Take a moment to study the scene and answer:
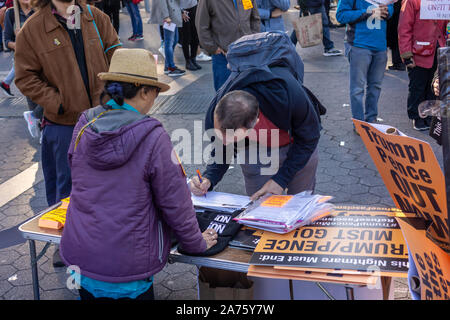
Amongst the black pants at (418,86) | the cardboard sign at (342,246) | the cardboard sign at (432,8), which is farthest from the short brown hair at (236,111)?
the black pants at (418,86)

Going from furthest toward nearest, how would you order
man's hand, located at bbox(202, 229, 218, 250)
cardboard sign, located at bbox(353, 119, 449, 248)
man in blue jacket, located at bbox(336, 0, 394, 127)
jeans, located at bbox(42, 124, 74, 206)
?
man in blue jacket, located at bbox(336, 0, 394, 127), jeans, located at bbox(42, 124, 74, 206), man's hand, located at bbox(202, 229, 218, 250), cardboard sign, located at bbox(353, 119, 449, 248)

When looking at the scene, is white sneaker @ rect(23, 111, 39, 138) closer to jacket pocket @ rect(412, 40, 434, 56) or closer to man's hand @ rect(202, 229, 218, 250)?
man's hand @ rect(202, 229, 218, 250)

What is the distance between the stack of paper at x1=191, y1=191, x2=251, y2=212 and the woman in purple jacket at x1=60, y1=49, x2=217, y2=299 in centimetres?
48

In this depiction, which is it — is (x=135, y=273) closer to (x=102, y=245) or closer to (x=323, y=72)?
(x=102, y=245)

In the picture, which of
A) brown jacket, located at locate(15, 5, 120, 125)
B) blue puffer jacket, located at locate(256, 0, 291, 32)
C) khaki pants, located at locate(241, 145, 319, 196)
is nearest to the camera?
khaki pants, located at locate(241, 145, 319, 196)

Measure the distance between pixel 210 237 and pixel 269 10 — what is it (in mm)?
4683

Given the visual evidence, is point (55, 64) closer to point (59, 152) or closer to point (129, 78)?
point (59, 152)

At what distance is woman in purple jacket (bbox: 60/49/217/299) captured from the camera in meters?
2.13

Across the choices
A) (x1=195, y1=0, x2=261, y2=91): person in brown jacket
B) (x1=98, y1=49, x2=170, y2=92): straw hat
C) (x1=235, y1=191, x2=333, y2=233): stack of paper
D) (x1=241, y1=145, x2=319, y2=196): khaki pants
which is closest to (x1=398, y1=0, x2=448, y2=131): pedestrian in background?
(x1=195, y1=0, x2=261, y2=91): person in brown jacket

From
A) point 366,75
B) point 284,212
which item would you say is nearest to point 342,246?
point 284,212

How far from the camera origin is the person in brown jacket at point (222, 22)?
572 centimetres

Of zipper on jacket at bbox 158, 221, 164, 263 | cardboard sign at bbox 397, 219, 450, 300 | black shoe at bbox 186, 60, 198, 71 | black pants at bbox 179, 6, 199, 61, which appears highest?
cardboard sign at bbox 397, 219, 450, 300

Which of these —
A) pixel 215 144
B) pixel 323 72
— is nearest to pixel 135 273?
pixel 215 144
